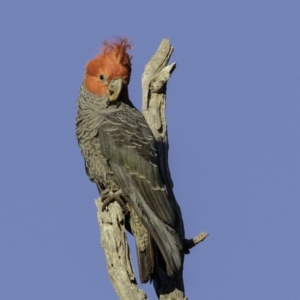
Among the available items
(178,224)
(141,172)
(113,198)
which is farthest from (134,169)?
(178,224)

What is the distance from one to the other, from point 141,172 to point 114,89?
1111mm

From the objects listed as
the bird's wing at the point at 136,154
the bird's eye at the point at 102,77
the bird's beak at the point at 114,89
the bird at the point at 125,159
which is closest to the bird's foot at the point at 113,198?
the bird at the point at 125,159

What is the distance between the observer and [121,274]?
7.81 metres

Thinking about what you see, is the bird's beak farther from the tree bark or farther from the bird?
the tree bark

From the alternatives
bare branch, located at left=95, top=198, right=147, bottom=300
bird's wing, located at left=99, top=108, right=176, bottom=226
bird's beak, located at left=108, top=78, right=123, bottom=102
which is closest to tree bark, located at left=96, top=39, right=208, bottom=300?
bare branch, located at left=95, top=198, right=147, bottom=300

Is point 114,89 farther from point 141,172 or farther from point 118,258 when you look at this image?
point 118,258

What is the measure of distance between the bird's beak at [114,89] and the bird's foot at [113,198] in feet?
3.78

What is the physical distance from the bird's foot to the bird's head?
116 cm

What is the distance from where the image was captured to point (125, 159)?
8719mm

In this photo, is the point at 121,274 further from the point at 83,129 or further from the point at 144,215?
the point at 83,129

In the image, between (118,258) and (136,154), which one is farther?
(136,154)

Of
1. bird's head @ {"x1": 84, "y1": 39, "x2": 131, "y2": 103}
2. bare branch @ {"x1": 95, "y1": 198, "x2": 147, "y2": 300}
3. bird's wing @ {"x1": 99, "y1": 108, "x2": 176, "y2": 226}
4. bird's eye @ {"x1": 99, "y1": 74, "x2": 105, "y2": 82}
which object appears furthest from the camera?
bird's eye @ {"x1": 99, "y1": 74, "x2": 105, "y2": 82}

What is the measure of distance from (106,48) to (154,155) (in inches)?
56.0

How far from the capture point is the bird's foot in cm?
851
